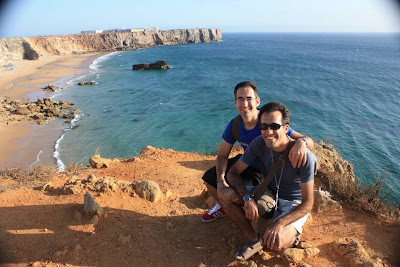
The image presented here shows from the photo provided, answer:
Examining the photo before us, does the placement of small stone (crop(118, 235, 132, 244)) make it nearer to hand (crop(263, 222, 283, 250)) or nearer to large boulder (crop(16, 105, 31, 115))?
hand (crop(263, 222, 283, 250))

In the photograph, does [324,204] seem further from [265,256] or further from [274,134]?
[274,134]

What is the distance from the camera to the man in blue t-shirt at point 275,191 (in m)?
2.92

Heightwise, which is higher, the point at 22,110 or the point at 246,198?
the point at 246,198

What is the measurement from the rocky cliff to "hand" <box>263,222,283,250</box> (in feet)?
185

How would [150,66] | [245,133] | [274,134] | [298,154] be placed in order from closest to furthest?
[298,154], [274,134], [245,133], [150,66]

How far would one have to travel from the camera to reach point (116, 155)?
16.0 metres

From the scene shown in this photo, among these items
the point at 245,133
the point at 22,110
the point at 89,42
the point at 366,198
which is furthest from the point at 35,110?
the point at 89,42

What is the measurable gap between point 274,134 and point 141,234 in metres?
2.48

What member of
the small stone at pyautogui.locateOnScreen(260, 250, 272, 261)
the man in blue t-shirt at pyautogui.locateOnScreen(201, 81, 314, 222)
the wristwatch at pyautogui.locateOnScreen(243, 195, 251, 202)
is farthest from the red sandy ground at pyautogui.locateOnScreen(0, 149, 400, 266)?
the man in blue t-shirt at pyautogui.locateOnScreen(201, 81, 314, 222)

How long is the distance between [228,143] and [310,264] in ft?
6.19

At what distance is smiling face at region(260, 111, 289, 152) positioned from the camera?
297cm

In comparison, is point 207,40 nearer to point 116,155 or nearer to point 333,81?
point 333,81

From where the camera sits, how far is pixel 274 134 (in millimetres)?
2977

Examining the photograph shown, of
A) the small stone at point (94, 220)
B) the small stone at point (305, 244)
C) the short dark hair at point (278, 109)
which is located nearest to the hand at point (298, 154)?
the short dark hair at point (278, 109)
